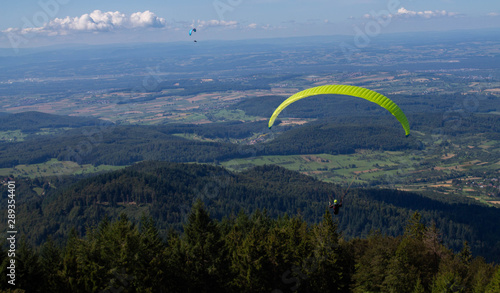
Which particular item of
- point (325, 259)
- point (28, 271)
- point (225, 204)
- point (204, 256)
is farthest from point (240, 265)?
point (225, 204)

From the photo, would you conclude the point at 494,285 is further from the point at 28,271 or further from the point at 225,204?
the point at 225,204

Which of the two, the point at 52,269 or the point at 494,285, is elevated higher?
the point at 494,285

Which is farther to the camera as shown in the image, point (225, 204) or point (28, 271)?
point (225, 204)

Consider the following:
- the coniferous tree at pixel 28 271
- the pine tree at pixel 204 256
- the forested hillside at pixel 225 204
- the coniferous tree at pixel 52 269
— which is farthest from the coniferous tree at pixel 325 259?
the forested hillside at pixel 225 204

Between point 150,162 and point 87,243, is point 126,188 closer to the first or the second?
point 150,162

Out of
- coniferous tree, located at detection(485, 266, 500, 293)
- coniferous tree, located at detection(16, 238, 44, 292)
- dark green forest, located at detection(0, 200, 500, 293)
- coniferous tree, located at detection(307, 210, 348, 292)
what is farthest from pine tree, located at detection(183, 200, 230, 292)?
coniferous tree, located at detection(485, 266, 500, 293)

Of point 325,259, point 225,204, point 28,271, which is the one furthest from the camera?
point 225,204

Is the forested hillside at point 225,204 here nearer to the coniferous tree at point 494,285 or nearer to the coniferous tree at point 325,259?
the coniferous tree at point 325,259

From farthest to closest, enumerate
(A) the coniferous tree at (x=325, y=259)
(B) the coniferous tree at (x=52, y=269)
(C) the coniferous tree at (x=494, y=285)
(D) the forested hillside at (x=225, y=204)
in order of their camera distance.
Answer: (D) the forested hillside at (x=225, y=204)
(A) the coniferous tree at (x=325, y=259)
(B) the coniferous tree at (x=52, y=269)
(C) the coniferous tree at (x=494, y=285)

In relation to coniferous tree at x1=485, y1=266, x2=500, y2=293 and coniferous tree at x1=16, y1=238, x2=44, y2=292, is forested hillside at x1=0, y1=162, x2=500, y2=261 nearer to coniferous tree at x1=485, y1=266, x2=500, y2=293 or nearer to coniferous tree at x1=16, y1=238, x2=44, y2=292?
coniferous tree at x1=16, y1=238, x2=44, y2=292

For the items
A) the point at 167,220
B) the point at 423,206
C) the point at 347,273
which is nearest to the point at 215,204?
the point at 167,220

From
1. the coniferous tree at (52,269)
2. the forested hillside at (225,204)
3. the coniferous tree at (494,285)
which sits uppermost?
the coniferous tree at (494,285)
